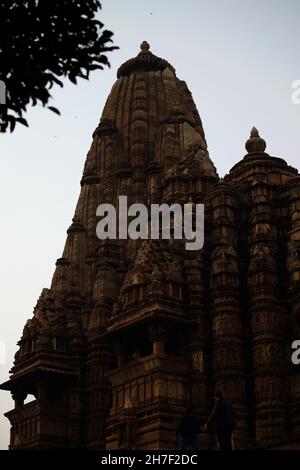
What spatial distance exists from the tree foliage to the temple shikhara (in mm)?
19661

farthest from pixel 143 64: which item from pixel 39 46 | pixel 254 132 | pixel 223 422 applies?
pixel 39 46

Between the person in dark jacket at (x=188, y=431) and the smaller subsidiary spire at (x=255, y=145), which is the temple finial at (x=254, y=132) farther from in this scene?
the person in dark jacket at (x=188, y=431)

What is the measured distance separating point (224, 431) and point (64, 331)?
22982 mm

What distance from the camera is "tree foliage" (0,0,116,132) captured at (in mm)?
12594

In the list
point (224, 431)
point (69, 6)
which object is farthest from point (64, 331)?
point (69, 6)

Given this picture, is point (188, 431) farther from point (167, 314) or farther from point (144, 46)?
point (144, 46)

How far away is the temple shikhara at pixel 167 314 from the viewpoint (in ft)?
103

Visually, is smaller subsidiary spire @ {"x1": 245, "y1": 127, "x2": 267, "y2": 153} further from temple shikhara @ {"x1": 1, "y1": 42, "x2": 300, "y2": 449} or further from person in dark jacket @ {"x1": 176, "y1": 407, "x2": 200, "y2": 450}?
person in dark jacket @ {"x1": 176, "y1": 407, "x2": 200, "y2": 450}

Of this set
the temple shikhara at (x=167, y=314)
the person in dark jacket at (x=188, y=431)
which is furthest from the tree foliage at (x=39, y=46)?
the temple shikhara at (x=167, y=314)

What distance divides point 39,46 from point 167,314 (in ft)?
66.6

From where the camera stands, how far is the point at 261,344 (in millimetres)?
31922

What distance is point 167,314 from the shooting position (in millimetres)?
31938

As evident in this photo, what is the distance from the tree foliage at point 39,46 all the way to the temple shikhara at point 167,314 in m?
19.7

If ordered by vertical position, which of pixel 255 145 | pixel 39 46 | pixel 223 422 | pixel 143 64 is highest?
pixel 143 64
